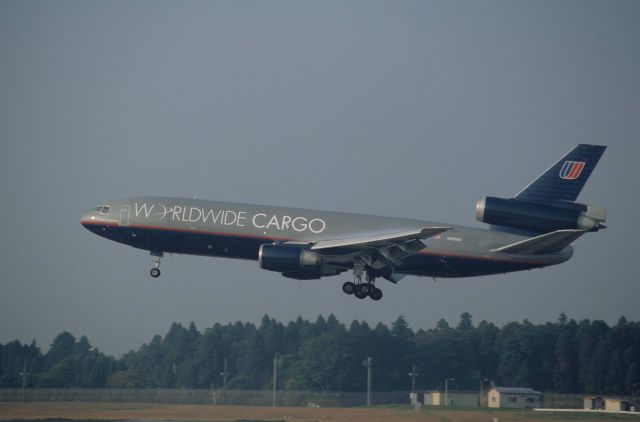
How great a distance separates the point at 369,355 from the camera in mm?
120688

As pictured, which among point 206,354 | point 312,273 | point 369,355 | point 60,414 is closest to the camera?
point 312,273

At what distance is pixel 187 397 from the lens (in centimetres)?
9200

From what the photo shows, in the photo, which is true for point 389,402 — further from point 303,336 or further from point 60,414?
point 303,336

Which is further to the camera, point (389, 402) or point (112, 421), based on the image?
point (389, 402)

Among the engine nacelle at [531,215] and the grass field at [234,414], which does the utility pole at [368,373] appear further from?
the engine nacelle at [531,215]

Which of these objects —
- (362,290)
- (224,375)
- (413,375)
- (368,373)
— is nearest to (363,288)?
(362,290)

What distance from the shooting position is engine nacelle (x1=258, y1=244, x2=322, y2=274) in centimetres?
6141

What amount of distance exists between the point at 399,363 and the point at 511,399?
2841 centimetres

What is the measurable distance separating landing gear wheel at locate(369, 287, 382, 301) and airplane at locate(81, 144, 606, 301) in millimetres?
65

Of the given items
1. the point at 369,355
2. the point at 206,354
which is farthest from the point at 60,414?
the point at 206,354

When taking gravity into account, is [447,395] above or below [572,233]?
below

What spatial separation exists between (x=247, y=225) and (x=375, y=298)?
380 inches

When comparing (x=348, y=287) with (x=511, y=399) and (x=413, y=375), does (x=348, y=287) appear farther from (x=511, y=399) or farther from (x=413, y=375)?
(x=413, y=375)

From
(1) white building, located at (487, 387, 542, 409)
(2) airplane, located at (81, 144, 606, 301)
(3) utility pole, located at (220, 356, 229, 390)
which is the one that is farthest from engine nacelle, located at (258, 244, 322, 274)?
(3) utility pole, located at (220, 356, 229, 390)
